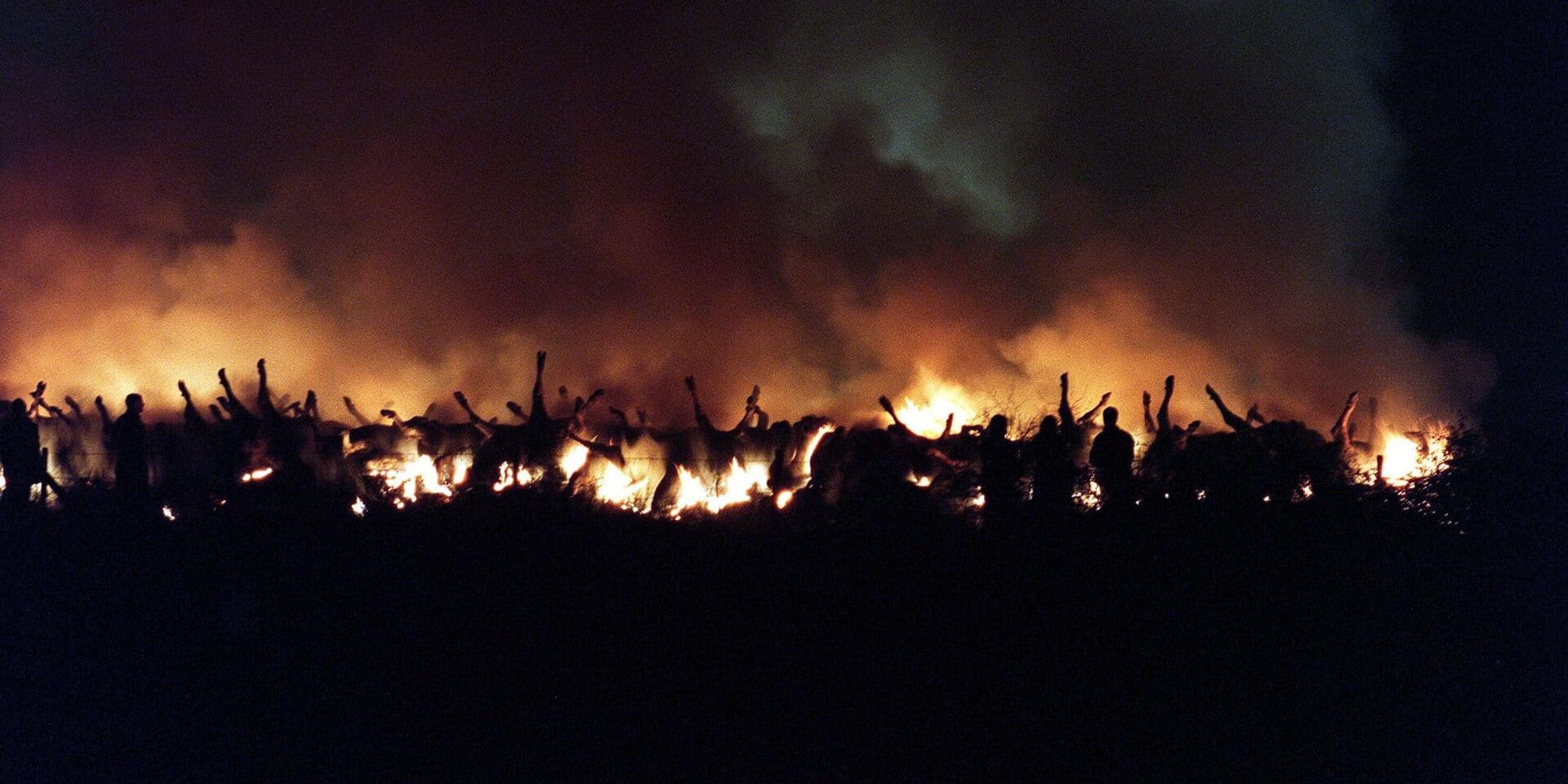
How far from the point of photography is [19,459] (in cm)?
935

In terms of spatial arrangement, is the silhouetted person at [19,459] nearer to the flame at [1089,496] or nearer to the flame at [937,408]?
the flame at [1089,496]

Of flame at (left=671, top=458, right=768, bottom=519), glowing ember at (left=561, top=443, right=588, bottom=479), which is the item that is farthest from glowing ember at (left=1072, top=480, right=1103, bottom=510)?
glowing ember at (left=561, top=443, right=588, bottom=479)

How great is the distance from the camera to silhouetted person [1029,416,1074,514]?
23.6 feet

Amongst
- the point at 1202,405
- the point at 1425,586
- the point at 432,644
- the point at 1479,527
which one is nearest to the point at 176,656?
the point at 432,644

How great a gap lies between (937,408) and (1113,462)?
6.40 meters

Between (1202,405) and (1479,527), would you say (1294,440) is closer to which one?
(1479,527)

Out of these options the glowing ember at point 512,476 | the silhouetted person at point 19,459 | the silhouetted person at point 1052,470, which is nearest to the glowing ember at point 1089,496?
the silhouetted person at point 1052,470

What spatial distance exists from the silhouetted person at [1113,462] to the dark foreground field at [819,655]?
387 millimetres

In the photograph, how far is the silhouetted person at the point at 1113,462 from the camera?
7.30 m

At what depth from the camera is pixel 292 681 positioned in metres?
6.72

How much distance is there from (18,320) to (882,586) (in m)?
14.9

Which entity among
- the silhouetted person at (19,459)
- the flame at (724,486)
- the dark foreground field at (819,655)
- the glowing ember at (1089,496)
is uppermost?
the silhouetted person at (19,459)

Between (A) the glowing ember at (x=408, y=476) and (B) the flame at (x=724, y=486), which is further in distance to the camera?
(B) the flame at (x=724, y=486)

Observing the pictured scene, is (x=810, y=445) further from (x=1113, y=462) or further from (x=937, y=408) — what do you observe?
(x=937, y=408)
